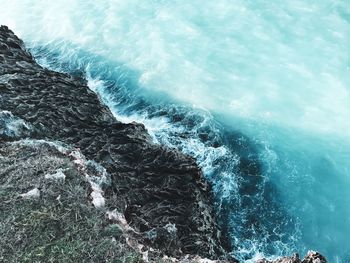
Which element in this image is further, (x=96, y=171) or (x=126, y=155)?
(x=126, y=155)

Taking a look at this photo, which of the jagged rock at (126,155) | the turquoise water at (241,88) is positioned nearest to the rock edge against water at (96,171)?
the jagged rock at (126,155)

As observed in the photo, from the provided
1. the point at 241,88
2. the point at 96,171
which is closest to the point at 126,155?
the point at 96,171

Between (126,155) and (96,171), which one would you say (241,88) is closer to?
(126,155)

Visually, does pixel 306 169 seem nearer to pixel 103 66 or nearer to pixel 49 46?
pixel 103 66

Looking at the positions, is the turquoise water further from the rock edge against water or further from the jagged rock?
the rock edge against water

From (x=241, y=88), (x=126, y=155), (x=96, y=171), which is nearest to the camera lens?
(x=96, y=171)

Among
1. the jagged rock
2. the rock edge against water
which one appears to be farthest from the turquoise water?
the rock edge against water

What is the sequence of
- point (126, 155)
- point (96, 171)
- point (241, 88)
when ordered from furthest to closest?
1. point (241, 88)
2. point (126, 155)
3. point (96, 171)

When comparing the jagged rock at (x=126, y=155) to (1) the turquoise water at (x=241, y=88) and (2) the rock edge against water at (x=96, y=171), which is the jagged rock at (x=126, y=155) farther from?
(1) the turquoise water at (x=241, y=88)
